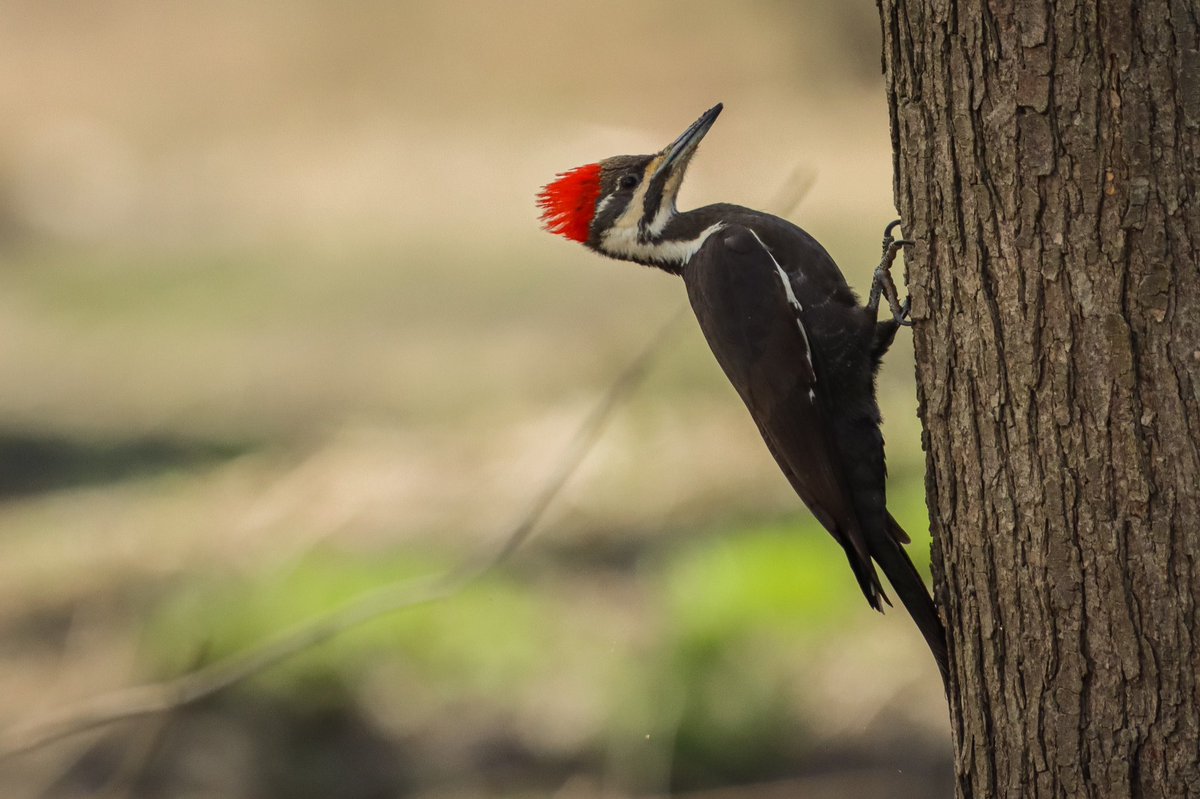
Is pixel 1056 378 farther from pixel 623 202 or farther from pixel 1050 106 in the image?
pixel 623 202

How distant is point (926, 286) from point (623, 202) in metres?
1.50

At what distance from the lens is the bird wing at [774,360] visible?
329cm

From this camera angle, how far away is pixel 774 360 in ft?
11.2

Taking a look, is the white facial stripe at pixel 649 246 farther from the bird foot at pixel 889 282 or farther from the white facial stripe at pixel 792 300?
the bird foot at pixel 889 282

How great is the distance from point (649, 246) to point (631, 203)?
0.44 ft

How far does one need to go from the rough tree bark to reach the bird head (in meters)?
1.35

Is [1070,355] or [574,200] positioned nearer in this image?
[1070,355]

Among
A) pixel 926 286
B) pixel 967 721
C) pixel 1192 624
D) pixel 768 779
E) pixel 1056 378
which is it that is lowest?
pixel 768 779

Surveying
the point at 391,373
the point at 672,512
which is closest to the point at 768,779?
the point at 672,512

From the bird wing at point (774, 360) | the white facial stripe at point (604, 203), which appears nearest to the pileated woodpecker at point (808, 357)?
the bird wing at point (774, 360)

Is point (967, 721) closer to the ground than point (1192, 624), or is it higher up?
closer to the ground

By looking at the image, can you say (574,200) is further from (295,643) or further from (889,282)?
(295,643)

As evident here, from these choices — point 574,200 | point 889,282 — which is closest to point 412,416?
point 574,200

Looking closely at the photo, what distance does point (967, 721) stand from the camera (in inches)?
103
